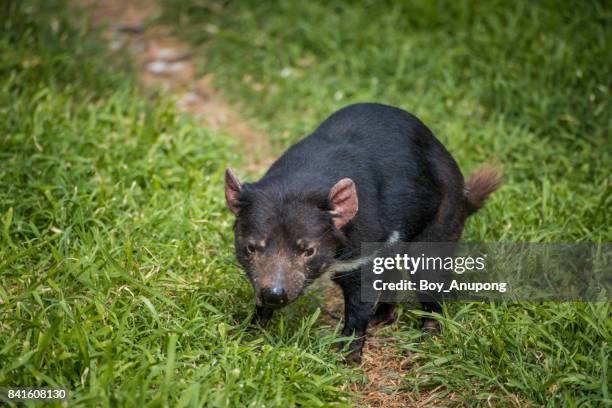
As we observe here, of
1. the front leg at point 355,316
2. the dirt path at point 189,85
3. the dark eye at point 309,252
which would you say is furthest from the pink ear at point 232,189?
the dirt path at point 189,85

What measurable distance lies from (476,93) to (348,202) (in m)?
2.90

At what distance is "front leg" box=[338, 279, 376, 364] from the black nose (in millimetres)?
519

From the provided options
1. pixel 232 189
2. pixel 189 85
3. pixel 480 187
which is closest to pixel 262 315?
pixel 232 189

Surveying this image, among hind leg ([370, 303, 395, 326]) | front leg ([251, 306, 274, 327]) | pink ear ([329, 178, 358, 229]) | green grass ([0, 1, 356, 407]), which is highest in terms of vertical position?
pink ear ([329, 178, 358, 229])

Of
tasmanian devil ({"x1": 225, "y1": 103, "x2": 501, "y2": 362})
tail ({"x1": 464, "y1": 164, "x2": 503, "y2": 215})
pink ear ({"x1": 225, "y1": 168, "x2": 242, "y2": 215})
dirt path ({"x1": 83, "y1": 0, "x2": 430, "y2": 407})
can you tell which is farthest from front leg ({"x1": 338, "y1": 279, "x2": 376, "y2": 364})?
tail ({"x1": 464, "y1": 164, "x2": 503, "y2": 215})

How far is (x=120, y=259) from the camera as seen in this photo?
408 centimetres

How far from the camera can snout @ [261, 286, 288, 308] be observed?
3.35 metres

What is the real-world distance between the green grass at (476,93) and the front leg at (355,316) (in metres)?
0.26

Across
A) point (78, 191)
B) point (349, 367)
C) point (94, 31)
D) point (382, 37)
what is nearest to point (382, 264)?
point (349, 367)

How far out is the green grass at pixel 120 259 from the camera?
3.21 m

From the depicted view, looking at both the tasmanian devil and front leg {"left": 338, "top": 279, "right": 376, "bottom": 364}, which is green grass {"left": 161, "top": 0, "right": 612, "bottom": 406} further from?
the tasmanian devil

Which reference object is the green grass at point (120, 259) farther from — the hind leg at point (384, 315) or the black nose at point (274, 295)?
the hind leg at point (384, 315)

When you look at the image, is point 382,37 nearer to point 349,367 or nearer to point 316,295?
point 316,295

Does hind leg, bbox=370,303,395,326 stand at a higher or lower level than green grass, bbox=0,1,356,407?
lower
